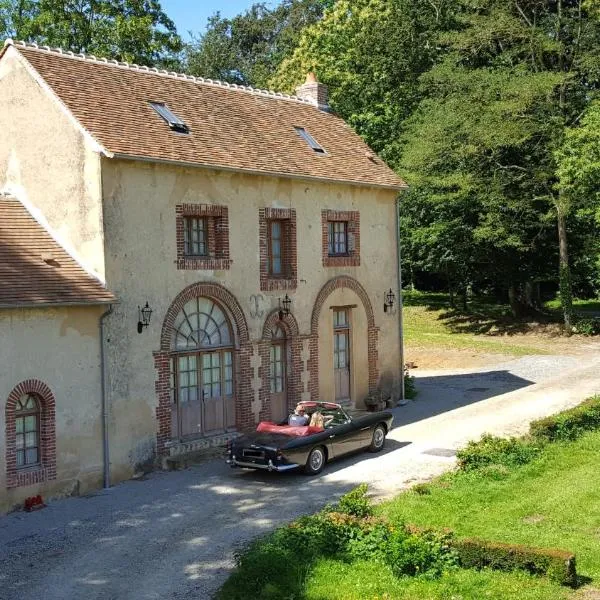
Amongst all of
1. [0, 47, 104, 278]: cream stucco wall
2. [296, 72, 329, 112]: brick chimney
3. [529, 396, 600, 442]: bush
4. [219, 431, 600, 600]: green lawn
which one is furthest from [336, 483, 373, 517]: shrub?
[296, 72, 329, 112]: brick chimney

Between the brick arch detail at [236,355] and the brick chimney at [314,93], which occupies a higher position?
the brick chimney at [314,93]

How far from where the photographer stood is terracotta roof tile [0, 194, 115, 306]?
1627 centimetres

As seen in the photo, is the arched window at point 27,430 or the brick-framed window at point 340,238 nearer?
the arched window at point 27,430

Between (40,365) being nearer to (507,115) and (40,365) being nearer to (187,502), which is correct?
(187,502)

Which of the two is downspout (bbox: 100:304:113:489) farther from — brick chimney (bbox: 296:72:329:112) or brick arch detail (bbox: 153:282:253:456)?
brick chimney (bbox: 296:72:329:112)

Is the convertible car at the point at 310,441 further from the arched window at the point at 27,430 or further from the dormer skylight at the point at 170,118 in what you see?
the dormer skylight at the point at 170,118

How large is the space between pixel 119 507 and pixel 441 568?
692 cm

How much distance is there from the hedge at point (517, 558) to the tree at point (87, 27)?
32.3 meters

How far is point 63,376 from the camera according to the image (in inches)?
661

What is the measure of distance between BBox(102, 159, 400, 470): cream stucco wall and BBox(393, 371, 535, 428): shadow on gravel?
1.81 meters

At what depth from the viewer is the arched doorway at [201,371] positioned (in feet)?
63.8

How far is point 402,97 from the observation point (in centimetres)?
4694

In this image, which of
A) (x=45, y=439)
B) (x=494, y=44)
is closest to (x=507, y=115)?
(x=494, y=44)

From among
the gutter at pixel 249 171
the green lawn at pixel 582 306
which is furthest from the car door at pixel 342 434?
the green lawn at pixel 582 306
